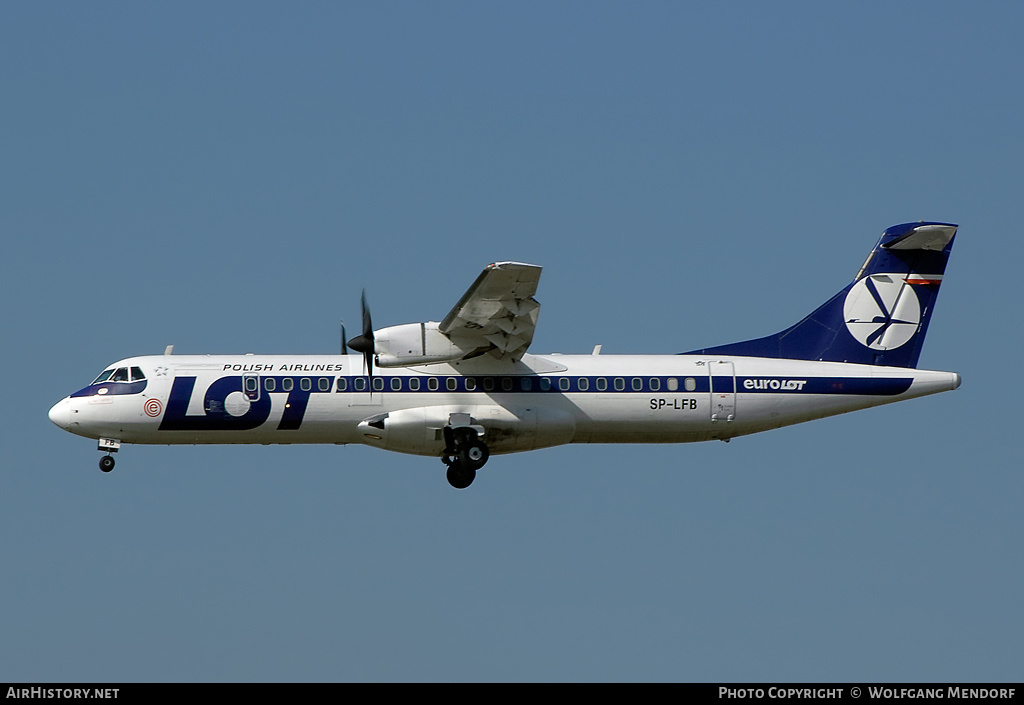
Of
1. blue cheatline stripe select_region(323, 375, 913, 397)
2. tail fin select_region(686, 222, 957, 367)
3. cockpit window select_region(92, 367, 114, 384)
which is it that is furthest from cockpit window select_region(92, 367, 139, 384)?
tail fin select_region(686, 222, 957, 367)

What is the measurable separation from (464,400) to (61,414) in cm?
895

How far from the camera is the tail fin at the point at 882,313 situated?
106ft

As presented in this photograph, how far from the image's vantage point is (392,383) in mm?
30516

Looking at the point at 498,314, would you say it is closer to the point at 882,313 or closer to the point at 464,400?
the point at 464,400

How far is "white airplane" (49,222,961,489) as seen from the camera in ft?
99.0

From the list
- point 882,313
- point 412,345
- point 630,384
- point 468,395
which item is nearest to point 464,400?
point 468,395

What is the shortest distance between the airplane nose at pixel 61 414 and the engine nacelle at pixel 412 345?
7.29m

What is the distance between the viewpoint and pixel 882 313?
32625 mm

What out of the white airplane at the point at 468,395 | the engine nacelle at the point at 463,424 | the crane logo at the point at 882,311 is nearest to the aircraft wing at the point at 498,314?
the white airplane at the point at 468,395

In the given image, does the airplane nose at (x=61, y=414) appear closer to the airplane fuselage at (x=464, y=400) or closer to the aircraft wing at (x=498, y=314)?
the airplane fuselage at (x=464, y=400)

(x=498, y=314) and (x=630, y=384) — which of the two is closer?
(x=498, y=314)

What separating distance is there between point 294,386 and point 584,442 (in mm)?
6685
